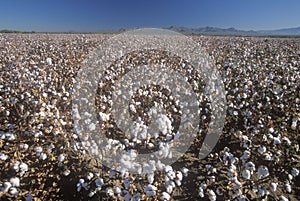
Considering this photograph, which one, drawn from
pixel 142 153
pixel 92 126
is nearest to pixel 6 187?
pixel 92 126

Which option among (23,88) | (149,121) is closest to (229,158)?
(149,121)

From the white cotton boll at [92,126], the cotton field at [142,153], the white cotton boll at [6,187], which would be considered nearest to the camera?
the white cotton boll at [6,187]

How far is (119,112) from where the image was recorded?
5.13m

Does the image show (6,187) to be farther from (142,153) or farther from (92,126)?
(142,153)

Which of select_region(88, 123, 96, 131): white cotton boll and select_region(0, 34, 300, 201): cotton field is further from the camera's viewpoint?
select_region(88, 123, 96, 131): white cotton boll

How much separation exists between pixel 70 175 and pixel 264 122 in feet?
11.3

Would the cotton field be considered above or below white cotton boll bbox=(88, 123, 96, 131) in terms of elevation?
below

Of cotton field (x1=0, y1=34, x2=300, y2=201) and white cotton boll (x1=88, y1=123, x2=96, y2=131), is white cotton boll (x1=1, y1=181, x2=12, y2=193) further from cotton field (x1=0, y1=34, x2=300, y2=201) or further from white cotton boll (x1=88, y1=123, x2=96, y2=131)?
white cotton boll (x1=88, y1=123, x2=96, y2=131)

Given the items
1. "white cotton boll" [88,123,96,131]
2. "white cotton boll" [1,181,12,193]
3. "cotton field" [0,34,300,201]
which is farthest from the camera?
"white cotton boll" [88,123,96,131]

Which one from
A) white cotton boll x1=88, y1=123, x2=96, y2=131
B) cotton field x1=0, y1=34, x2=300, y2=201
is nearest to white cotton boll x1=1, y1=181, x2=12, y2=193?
cotton field x1=0, y1=34, x2=300, y2=201

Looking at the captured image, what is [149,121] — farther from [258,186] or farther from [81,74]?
[81,74]

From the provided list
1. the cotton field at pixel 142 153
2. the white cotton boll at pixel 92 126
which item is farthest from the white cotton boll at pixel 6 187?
the white cotton boll at pixel 92 126

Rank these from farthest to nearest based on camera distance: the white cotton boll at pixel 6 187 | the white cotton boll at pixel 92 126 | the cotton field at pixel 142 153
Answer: the white cotton boll at pixel 92 126 < the cotton field at pixel 142 153 < the white cotton boll at pixel 6 187

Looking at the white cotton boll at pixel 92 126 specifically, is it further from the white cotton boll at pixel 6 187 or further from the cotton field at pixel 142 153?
the white cotton boll at pixel 6 187
